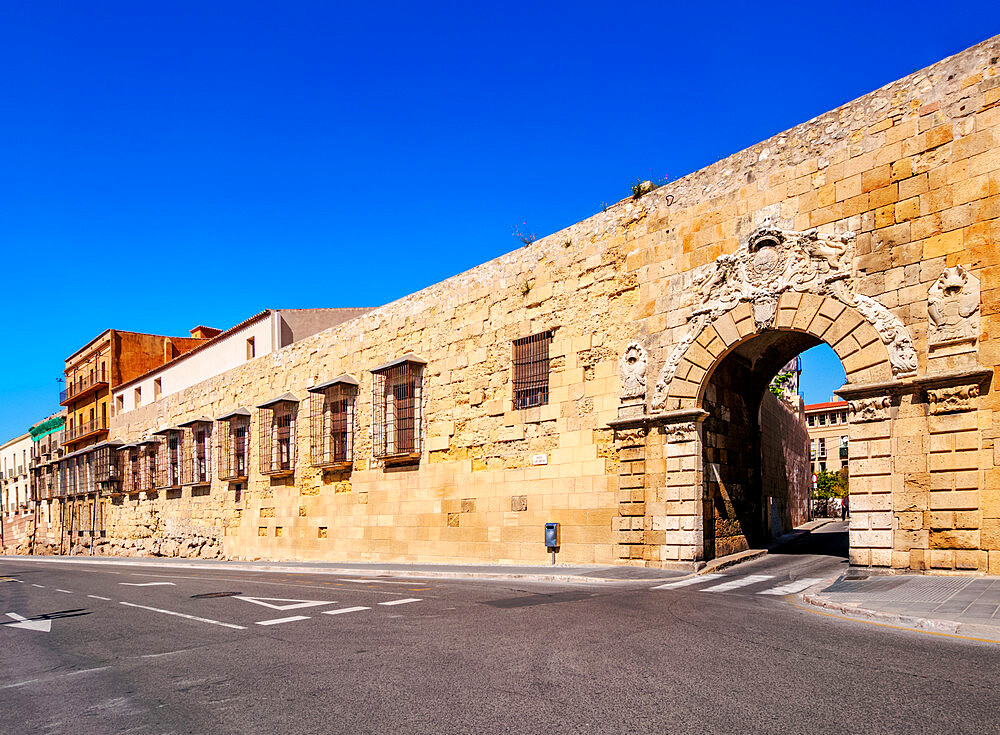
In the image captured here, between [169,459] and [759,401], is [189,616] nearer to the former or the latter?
[759,401]

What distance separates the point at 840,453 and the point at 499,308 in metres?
62.1

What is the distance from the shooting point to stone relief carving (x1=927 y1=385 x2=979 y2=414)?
31.2 ft

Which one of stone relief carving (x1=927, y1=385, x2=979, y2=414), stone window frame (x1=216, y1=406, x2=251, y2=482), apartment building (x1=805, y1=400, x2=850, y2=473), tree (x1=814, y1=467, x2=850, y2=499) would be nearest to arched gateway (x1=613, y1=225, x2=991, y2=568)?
stone relief carving (x1=927, y1=385, x2=979, y2=414)

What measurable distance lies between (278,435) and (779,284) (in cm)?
1704

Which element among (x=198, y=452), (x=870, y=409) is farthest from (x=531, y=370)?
(x=198, y=452)

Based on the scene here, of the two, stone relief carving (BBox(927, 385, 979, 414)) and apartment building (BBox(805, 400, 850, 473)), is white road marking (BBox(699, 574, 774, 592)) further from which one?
apartment building (BBox(805, 400, 850, 473))

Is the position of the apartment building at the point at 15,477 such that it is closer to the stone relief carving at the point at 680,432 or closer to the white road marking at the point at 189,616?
the white road marking at the point at 189,616

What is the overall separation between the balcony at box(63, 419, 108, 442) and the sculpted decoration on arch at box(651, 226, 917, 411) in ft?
124

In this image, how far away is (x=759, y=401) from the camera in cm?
1570

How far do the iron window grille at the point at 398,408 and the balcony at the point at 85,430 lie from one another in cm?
2794

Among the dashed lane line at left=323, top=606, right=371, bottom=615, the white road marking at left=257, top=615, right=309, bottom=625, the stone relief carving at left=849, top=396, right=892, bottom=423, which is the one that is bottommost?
the dashed lane line at left=323, top=606, right=371, bottom=615

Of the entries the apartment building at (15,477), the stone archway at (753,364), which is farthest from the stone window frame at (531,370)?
the apartment building at (15,477)

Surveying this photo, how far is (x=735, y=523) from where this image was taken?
14.2 m

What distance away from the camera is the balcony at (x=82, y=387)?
4417cm
